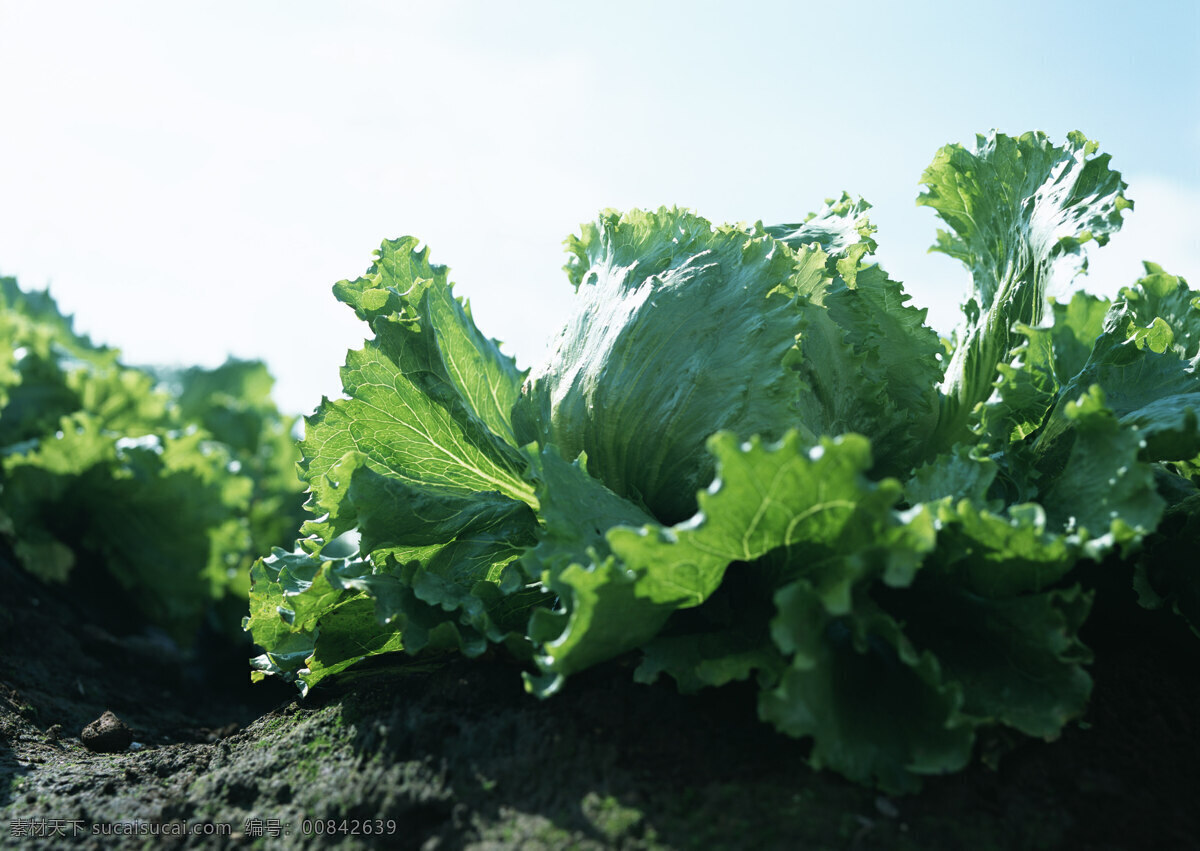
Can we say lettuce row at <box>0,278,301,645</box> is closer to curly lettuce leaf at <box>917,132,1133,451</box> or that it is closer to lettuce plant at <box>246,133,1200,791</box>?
lettuce plant at <box>246,133,1200,791</box>

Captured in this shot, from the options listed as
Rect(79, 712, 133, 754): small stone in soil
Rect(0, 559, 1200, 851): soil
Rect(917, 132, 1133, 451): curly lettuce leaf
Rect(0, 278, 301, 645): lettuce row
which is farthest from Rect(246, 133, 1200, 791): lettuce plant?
Rect(0, 278, 301, 645): lettuce row

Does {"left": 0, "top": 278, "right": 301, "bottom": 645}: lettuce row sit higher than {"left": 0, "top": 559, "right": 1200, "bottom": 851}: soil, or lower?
higher

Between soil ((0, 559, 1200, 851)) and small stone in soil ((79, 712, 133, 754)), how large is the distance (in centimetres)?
33

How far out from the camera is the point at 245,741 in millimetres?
4277

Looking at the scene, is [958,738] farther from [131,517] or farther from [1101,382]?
[131,517]

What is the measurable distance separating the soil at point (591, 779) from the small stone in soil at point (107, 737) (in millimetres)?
333

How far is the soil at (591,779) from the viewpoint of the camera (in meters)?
2.92

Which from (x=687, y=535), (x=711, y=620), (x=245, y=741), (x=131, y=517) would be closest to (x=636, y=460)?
(x=711, y=620)

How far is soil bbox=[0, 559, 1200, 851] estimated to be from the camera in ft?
9.57

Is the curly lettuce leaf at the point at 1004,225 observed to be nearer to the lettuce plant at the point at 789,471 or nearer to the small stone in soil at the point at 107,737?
the lettuce plant at the point at 789,471

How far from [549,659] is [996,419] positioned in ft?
6.65

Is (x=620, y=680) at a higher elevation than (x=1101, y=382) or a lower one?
lower

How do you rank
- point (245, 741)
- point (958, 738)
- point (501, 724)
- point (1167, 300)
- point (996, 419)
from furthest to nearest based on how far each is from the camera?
1. point (1167, 300)
2. point (245, 741)
3. point (996, 419)
4. point (501, 724)
5. point (958, 738)

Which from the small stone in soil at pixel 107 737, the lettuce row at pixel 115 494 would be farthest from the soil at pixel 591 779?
the lettuce row at pixel 115 494
